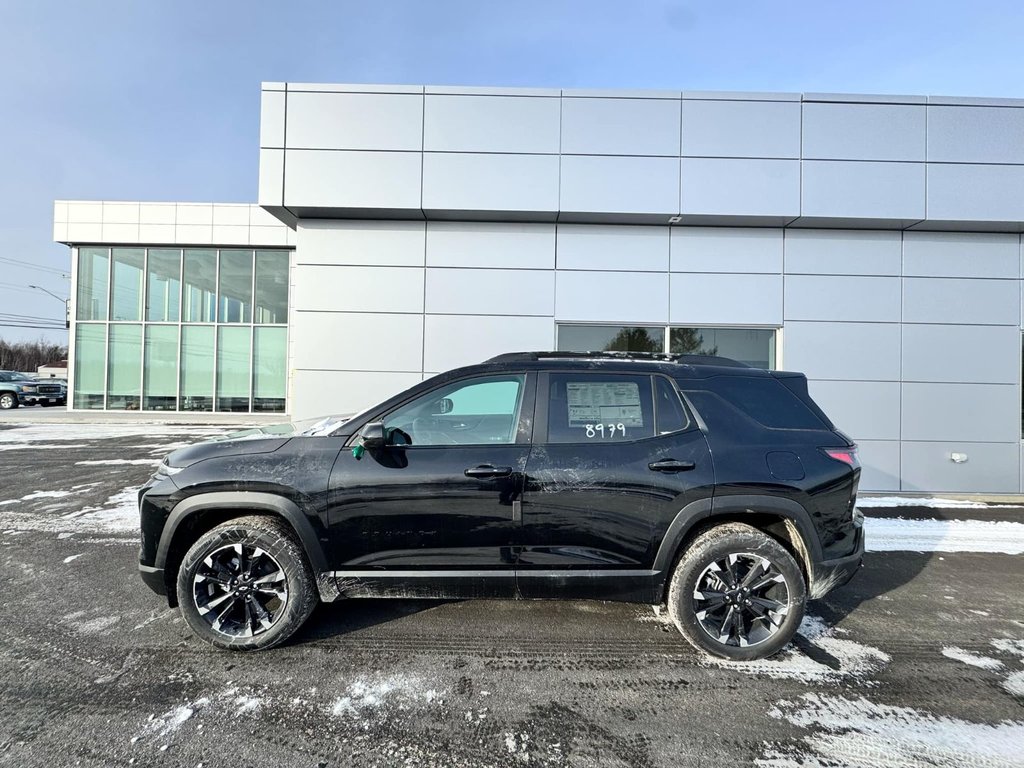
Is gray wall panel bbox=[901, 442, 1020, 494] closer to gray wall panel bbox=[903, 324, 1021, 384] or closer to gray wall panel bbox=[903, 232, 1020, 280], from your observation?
gray wall panel bbox=[903, 324, 1021, 384]

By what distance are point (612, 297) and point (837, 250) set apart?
3.64 metres

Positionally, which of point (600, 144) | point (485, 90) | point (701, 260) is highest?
point (485, 90)

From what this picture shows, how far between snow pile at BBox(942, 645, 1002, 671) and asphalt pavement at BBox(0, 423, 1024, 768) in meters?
0.01

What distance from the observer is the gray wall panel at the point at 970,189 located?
707cm

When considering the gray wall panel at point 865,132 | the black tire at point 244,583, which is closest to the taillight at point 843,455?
the black tire at point 244,583

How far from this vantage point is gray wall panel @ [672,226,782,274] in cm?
752

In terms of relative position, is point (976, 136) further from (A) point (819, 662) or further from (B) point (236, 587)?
(B) point (236, 587)

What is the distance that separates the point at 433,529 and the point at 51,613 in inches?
117

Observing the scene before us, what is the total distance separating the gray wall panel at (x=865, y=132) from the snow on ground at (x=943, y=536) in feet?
17.2

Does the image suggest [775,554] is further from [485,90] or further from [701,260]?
[485,90]

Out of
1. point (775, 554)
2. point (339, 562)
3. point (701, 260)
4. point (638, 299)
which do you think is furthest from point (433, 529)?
point (701, 260)

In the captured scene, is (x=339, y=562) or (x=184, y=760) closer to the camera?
(x=184, y=760)

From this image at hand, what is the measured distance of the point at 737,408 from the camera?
3156 millimetres

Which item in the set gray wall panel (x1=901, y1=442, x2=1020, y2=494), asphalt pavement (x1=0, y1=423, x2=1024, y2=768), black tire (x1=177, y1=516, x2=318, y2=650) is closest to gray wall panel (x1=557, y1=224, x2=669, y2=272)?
gray wall panel (x1=901, y1=442, x2=1020, y2=494)
